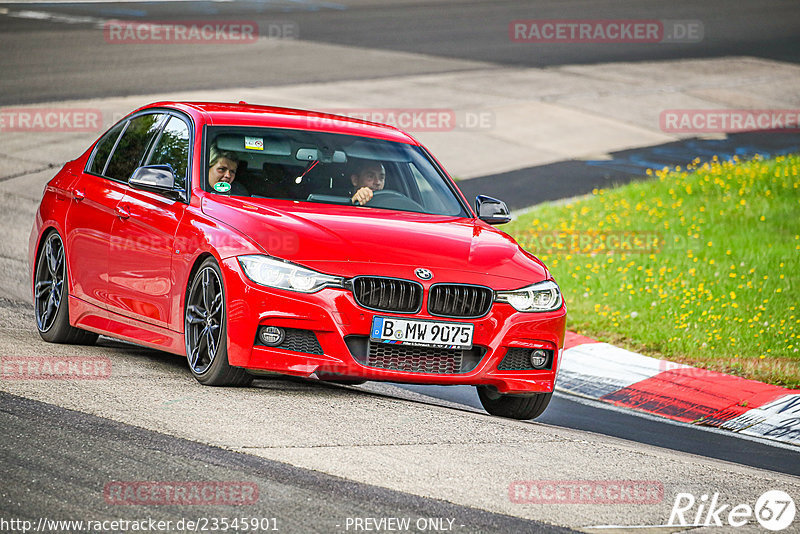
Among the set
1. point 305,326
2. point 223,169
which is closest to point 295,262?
point 305,326

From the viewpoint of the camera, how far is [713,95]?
993 inches

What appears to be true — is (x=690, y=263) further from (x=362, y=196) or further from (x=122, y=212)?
(x=122, y=212)

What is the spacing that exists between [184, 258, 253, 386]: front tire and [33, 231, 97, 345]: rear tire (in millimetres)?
1701

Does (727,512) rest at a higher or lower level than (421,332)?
lower

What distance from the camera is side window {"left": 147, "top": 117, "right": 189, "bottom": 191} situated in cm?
822

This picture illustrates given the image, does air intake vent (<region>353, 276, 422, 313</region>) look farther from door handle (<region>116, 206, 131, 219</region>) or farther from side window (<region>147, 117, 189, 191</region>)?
door handle (<region>116, 206, 131, 219</region>)

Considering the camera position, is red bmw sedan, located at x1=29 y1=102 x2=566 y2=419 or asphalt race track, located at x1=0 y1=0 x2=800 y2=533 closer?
asphalt race track, located at x1=0 y1=0 x2=800 y2=533

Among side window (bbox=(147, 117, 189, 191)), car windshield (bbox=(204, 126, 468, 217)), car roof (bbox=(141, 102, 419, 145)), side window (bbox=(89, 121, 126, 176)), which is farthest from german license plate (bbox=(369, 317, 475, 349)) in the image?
side window (bbox=(89, 121, 126, 176))

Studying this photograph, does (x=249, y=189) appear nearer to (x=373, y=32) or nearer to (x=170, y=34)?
(x=170, y=34)

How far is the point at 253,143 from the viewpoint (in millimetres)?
8234

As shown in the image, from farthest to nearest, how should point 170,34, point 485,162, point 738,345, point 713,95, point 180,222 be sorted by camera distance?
point 170,34, point 713,95, point 485,162, point 738,345, point 180,222

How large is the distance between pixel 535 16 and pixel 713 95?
10546mm

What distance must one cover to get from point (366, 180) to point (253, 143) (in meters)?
0.76

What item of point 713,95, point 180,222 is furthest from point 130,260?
point 713,95
